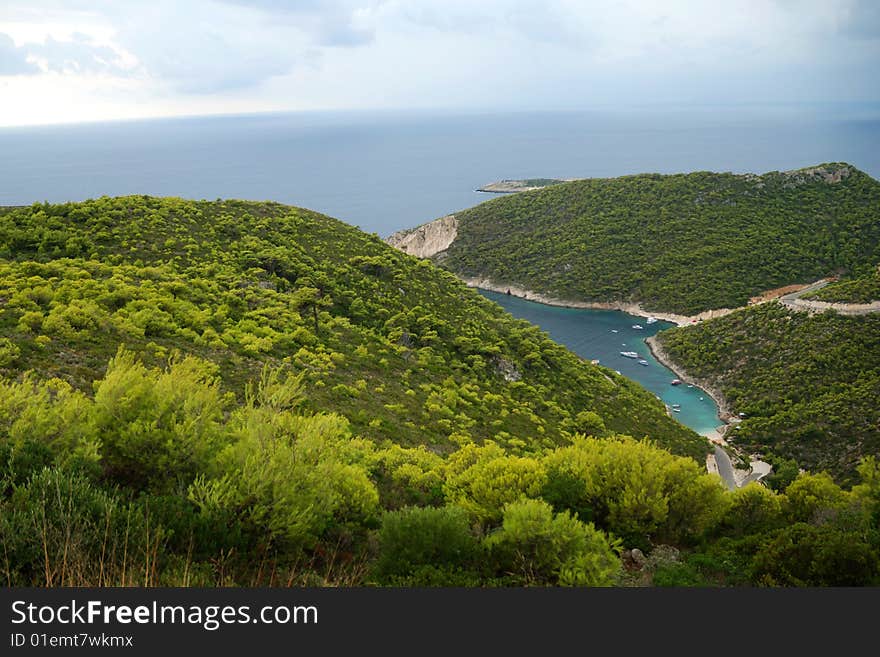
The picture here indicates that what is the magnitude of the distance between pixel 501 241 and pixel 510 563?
99952 millimetres

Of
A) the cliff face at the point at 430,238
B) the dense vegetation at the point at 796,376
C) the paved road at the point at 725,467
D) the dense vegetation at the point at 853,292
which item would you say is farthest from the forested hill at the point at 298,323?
the cliff face at the point at 430,238

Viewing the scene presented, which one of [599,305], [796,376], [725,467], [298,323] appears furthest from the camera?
[599,305]

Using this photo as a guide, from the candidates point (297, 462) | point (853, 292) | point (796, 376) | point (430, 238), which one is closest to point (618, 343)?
point (796, 376)

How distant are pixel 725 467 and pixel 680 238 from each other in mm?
61687

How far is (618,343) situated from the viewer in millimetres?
74312

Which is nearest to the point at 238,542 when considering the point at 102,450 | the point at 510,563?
the point at 102,450

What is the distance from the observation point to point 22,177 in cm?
18312

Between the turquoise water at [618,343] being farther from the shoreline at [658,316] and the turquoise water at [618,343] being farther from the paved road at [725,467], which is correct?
the paved road at [725,467]

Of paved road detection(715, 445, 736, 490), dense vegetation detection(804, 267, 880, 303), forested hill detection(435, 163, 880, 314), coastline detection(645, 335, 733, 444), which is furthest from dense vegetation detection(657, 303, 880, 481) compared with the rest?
forested hill detection(435, 163, 880, 314)

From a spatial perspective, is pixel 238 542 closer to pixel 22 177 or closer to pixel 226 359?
pixel 226 359

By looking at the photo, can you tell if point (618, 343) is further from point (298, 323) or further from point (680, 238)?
point (298, 323)

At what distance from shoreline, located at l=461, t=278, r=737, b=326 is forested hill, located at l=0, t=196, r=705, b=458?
112ft

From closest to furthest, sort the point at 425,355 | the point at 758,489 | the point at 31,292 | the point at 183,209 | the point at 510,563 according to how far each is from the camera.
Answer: the point at 510,563, the point at 758,489, the point at 31,292, the point at 425,355, the point at 183,209

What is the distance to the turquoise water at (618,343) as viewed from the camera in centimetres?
5628
